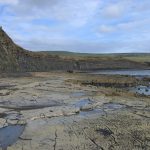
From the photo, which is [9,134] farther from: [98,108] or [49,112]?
[98,108]

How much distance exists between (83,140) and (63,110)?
5142mm

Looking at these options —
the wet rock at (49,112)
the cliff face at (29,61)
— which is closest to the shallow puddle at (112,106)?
the wet rock at (49,112)

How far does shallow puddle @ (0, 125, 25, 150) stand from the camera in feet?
35.5

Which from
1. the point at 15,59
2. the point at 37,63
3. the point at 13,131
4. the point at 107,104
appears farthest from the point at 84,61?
the point at 13,131

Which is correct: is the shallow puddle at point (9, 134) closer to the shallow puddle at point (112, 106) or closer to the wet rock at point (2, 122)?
the wet rock at point (2, 122)

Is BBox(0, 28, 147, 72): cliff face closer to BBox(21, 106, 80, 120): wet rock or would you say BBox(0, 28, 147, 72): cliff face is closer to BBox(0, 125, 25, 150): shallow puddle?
BBox(21, 106, 80, 120): wet rock

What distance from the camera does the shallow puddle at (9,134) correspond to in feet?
35.5

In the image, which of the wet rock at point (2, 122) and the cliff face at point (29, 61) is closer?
the wet rock at point (2, 122)

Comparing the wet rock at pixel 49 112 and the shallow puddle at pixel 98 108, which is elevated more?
the wet rock at pixel 49 112

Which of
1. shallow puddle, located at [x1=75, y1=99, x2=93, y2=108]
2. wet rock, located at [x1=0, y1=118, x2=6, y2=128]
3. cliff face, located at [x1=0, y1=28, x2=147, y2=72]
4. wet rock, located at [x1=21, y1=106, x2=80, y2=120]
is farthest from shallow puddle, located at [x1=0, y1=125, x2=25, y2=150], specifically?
cliff face, located at [x1=0, y1=28, x2=147, y2=72]

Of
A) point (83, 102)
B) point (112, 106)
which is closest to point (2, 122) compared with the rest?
point (112, 106)

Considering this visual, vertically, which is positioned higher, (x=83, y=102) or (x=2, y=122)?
(x=2, y=122)

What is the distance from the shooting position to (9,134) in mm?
11875

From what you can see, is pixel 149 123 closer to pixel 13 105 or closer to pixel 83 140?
pixel 83 140
